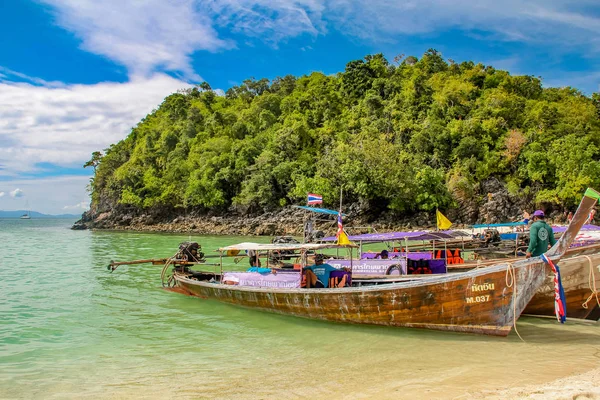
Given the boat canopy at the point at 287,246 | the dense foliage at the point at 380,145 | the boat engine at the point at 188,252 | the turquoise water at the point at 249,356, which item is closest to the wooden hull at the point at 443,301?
A: the turquoise water at the point at 249,356

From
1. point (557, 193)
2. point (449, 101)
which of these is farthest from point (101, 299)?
point (449, 101)

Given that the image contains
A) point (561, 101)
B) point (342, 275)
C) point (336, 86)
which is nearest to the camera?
point (342, 275)

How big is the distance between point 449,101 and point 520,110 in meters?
8.09

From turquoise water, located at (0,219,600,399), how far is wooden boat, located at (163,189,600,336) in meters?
0.33

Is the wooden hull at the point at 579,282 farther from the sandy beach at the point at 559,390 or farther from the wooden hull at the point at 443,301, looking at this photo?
the sandy beach at the point at 559,390

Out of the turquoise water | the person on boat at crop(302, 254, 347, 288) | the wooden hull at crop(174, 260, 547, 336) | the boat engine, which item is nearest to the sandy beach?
the turquoise water

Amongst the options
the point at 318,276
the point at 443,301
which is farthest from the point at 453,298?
the point at 318,276

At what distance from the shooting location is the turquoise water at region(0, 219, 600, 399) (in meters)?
6.50

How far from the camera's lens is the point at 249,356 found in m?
8.25

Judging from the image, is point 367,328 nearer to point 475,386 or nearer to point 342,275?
point 342,275

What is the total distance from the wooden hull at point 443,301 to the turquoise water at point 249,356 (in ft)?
1.04

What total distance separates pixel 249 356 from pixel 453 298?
426 centimetres

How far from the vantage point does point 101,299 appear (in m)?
14.3

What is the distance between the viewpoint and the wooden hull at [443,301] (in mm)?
7906
